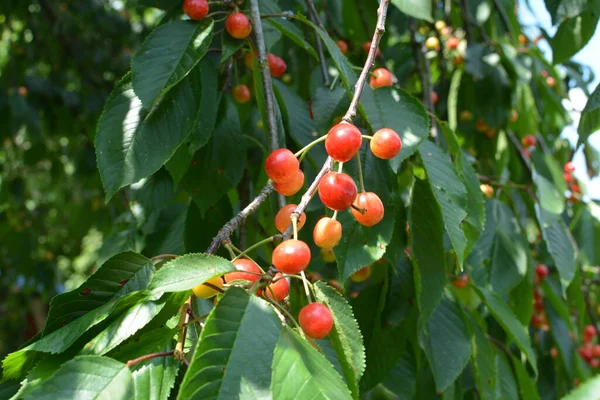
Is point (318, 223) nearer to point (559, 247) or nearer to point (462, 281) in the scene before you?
point (462, 281)

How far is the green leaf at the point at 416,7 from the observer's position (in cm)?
133

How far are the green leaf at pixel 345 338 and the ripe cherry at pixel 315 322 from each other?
52 mm

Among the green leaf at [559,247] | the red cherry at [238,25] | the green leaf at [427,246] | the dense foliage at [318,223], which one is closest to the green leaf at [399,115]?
the dense foliage at [318,223]

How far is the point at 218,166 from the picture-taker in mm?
1252

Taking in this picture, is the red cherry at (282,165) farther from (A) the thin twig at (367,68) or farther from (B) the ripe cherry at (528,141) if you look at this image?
(B) the ripe cherry at (528,141)

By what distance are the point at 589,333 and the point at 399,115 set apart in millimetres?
2239

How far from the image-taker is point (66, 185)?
15.2 ft

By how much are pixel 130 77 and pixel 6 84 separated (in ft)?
Result: 8.89

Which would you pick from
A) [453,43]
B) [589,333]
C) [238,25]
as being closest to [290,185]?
[238,25]

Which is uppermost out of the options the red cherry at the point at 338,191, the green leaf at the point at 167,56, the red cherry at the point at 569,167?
the green leaf at the point at 167,56

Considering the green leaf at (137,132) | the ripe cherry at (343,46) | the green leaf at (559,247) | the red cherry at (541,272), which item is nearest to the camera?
the green leaf at (137,132)

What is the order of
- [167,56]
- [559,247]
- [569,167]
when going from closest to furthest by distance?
[167,56], [559,247], [569,167]

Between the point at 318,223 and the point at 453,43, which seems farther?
the point at 453,43

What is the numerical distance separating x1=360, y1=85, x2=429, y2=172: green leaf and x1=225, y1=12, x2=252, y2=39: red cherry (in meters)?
0.25
